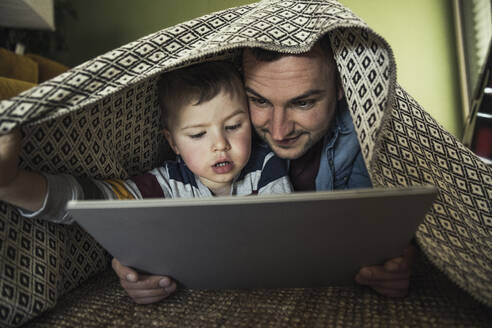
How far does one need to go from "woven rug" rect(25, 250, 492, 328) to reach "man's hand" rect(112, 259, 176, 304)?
2 centimetres

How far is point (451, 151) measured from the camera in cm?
70

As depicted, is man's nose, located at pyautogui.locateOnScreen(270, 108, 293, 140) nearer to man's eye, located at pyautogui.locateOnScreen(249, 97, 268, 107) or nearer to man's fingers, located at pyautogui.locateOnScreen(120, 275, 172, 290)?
man's eye, located at pyautogui.locateOnScreen(249, 97, 268, 107)

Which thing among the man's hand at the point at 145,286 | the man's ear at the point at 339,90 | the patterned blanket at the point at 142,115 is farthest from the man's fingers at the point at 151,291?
the man's ear at the point at 339,90

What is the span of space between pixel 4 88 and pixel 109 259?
16.3 inches

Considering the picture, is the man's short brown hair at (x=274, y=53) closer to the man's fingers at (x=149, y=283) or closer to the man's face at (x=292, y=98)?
the man's face at (x=292, y=98)

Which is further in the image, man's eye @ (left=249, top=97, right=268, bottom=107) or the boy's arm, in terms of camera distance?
man's eye @ (left=249, top=97, right=268, bottom=107)

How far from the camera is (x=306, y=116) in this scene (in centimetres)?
73

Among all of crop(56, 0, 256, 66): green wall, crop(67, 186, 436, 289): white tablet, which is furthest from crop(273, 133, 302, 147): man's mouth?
crop(56, 0, 256, 66): green wall

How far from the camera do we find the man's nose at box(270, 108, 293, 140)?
0.72 m

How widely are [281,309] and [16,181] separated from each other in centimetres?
45

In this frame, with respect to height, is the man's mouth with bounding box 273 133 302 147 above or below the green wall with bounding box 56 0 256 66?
below

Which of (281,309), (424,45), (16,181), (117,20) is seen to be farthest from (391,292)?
(117,20)

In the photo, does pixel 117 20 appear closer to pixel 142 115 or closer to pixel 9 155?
pixel 142 115

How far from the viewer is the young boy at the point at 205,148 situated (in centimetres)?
69
